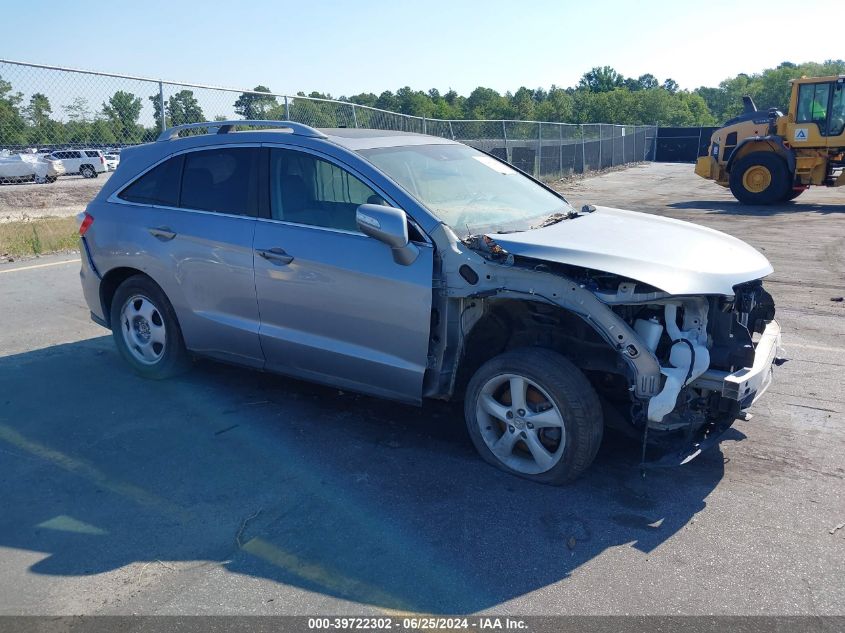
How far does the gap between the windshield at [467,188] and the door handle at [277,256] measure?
0.79 m

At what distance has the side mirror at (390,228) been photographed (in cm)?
403

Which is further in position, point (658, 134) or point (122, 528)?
point (658, 134)

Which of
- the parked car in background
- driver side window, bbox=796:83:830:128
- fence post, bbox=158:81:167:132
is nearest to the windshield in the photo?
fence post, bbox=158:81:167:132

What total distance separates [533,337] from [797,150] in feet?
54.4

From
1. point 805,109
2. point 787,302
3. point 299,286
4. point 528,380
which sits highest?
point 805,109

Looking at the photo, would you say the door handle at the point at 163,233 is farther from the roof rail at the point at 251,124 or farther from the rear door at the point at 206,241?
the roof rail at the point at 251,124

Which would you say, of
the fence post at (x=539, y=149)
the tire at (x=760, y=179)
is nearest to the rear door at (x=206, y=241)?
the tire at (x=760, y=179)

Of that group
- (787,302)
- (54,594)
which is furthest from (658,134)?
(54,594)

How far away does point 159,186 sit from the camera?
5.49 meters

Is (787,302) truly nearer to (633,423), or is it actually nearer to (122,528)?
(633,423)

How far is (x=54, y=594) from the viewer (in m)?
3.13

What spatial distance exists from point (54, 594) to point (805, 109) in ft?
62.7

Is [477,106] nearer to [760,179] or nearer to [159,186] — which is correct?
[760,179]

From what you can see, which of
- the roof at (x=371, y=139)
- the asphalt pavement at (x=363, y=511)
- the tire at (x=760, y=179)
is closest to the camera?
the asphalt pavement at (x=363, y=511)
